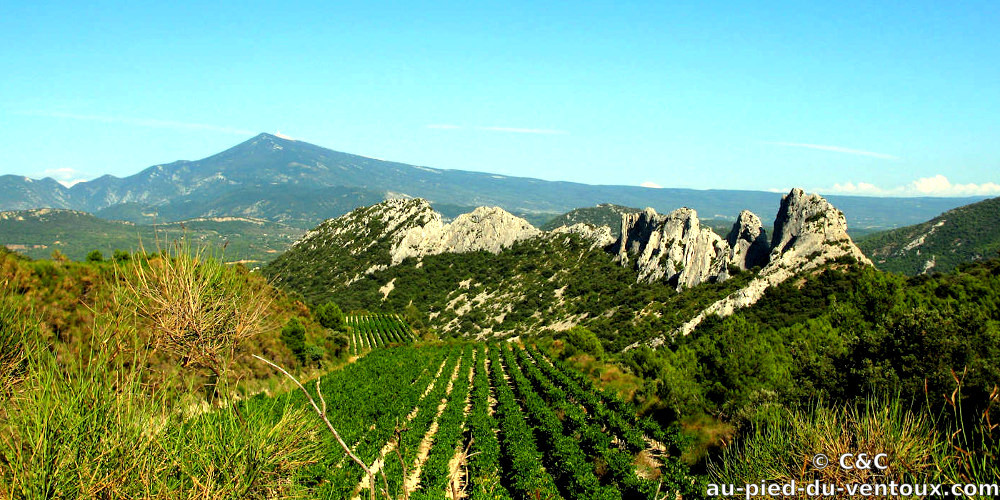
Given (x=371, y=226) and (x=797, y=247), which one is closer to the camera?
(x=797, y=247)

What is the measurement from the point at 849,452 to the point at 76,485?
10.5m

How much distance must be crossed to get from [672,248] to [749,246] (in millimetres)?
11389

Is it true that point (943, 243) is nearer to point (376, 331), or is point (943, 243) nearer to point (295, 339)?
point (376, 331)

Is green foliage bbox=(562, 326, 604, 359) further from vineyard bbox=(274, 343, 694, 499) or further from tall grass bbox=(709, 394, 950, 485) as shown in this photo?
tall grass bbox=(709, 394, 950, 485)

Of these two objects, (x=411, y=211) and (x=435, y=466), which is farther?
(x=411, y=211)

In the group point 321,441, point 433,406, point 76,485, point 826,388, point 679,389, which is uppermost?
point 76,485

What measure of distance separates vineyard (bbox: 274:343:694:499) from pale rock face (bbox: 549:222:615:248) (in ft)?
214

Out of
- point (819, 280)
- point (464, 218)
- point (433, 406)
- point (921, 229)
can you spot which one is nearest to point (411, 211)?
point (464, 218)

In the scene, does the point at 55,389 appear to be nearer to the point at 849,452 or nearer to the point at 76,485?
the point at 76,485

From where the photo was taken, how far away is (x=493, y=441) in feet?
81.1

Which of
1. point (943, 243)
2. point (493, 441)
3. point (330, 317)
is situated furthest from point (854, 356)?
point (943, 243)

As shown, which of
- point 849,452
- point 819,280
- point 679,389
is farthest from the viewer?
point 819,280

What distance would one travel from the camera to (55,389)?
20.1 ft

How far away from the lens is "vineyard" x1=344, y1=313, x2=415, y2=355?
3041 inches
